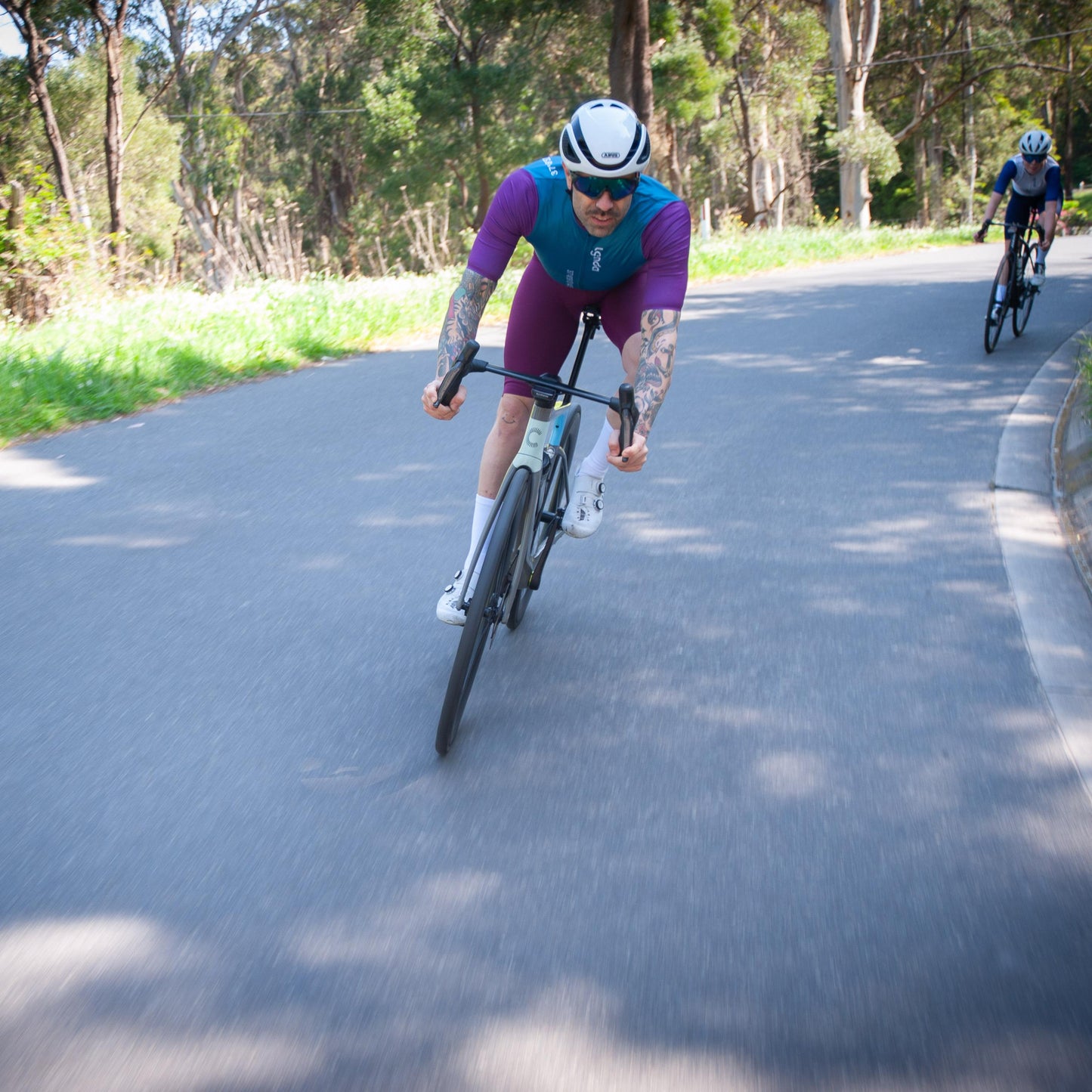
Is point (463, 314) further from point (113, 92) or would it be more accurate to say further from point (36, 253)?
Result: point (113, 92)

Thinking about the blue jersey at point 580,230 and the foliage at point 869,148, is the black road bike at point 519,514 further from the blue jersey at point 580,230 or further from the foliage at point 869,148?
the foliage at point 869,148

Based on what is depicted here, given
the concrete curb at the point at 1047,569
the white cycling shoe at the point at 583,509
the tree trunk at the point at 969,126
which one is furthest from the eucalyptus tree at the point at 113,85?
the tree trunk at the point at 969,126

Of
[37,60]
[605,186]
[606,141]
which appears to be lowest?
[605,186]

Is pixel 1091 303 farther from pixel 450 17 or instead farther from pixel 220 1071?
pixel 450 17

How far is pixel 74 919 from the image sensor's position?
2660 millimetres

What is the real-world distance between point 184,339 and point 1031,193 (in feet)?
26.5

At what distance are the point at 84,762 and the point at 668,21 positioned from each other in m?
30.2

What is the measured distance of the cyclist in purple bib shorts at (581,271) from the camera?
3.44 m

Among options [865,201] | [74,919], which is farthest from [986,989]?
[865,201]

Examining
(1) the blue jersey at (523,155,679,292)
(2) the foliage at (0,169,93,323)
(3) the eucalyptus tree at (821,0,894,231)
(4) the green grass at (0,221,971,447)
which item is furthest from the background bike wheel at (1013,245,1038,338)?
(3) the eucalyptus tree at (821,0,894,231)

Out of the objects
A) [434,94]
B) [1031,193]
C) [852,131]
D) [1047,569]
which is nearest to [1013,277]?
[1031,193]

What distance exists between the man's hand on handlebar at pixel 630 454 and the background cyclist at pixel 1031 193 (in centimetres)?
791

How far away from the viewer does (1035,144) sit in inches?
392

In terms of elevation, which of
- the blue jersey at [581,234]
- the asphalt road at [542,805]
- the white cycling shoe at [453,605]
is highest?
the blue jersey at [581,234]
